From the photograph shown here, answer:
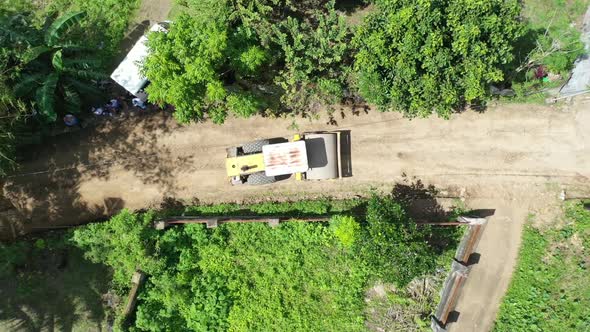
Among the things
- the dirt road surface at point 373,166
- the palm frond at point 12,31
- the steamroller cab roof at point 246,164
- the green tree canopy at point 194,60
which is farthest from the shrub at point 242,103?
the palm frond at point 12,31

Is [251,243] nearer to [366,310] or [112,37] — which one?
[366,310]

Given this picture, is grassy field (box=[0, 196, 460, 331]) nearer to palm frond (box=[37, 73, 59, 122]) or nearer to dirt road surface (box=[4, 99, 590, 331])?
dirt road surface (box=[4, 99, 590, 331])

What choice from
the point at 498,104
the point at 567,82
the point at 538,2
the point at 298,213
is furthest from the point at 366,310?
the point at 538,2

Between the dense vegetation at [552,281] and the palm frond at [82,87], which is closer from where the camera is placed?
the palm frond at [82,87]

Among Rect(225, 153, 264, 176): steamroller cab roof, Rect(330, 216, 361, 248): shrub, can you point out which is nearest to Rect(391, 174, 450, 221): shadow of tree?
Rect(330, 216, 361, 248): shrub

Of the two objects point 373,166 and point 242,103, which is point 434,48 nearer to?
point 373,166

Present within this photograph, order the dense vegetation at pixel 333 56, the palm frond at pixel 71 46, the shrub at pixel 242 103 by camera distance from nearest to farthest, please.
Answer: the dense vegetation at pixel 333 56 → the shrub at pixel 242 103 → the palm frond at pixel 71 46

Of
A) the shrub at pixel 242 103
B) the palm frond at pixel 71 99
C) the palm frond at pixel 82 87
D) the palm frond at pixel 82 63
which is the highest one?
the palm frond at pixel 82 63

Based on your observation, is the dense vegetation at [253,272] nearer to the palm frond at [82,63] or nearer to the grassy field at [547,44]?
the palm frond at [82,63]
